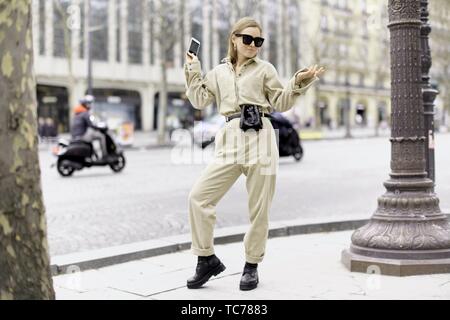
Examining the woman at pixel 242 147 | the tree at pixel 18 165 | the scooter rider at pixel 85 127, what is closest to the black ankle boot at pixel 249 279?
the woman at pixel 242 147

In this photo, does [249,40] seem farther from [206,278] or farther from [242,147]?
[206,278]

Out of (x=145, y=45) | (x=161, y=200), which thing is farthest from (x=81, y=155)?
(x=145, y=45)

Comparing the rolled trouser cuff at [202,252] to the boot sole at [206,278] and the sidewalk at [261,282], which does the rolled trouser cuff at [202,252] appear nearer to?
the boot sole at [206,278]

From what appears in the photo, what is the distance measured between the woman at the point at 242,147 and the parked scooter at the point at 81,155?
9.70m

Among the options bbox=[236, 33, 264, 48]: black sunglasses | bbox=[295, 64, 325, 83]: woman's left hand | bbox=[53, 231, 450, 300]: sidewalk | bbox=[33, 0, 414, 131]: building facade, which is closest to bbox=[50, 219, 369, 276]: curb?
bbox=[53, 231, 450, 300]: sidewalk

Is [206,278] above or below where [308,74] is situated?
below

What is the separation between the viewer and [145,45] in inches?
1886

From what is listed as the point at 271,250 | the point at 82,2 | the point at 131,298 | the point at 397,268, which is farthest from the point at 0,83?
the point at 82,2

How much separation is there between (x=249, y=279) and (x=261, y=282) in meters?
0.24

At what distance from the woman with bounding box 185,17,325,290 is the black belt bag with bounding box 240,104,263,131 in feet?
0.09

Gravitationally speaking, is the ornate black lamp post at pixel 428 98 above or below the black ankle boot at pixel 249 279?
above

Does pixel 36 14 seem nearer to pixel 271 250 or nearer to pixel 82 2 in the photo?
pixel 82 2

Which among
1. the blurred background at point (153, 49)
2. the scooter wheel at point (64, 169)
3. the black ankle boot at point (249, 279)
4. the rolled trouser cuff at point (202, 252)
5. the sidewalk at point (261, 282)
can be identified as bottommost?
the sidewalk at point (261, 282)

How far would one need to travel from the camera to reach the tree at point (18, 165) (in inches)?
96.8
